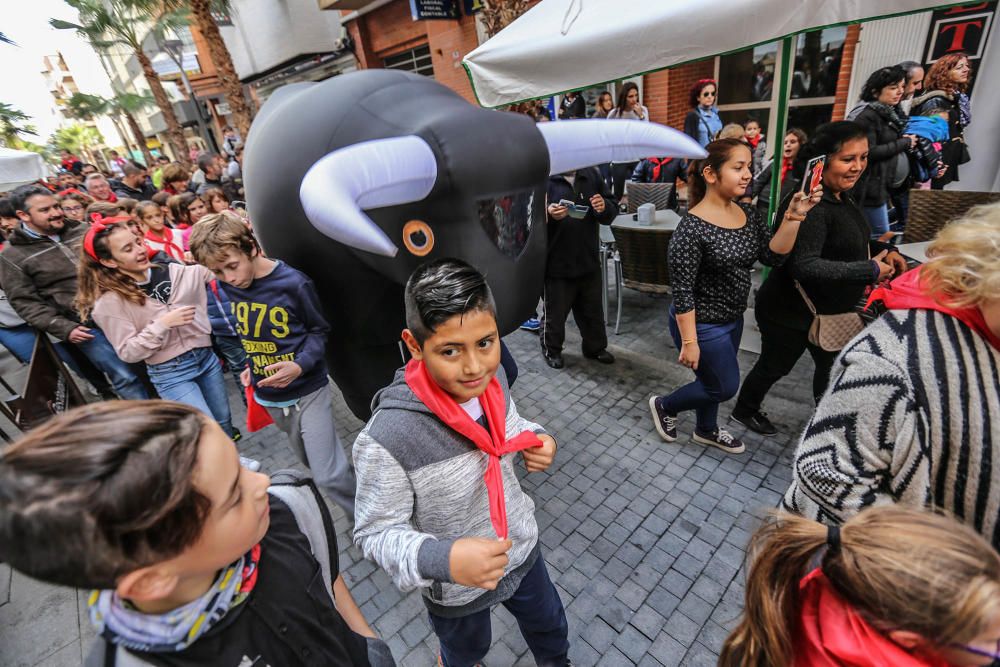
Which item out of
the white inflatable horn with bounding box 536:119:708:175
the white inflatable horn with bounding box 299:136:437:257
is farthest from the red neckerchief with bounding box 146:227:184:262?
the white inflatable horn with bounding box 536:119:708:175

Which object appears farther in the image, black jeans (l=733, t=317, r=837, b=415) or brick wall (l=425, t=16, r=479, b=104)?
brick wall (l=425, t=16, r=479, b=104)

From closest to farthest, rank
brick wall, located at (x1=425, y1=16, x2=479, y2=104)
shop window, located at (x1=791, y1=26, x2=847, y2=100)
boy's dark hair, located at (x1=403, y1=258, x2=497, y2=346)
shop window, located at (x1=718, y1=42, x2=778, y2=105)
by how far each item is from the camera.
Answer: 1. boy's dark hair, located at (x1=403, y1=258, x2=497, y2=346)
2. shop window, located at (x1=791, y1=26, x2=847, y2=100)
3. shop window, located at (x1=718, y1=42, x2=778, y2=105)
4. brick wall, located at (x1=425, y1=16, x2=479, y2=104)

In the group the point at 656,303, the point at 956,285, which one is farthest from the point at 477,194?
the point at 656,303

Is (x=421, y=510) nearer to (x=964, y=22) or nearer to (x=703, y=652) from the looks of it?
(x=703, y=652)

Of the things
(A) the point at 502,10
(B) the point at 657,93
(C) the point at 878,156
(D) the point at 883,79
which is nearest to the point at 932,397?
(C) the point at 878,156

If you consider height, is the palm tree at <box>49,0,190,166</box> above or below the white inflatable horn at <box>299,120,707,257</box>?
above

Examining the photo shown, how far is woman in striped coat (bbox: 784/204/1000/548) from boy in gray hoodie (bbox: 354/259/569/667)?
31.0 inches

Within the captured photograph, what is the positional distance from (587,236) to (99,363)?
3.77 meters

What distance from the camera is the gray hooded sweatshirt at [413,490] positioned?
1.16 meters

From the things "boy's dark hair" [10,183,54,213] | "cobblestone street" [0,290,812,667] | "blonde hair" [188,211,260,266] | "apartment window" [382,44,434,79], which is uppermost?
"apartment window" [382,44,434,79]

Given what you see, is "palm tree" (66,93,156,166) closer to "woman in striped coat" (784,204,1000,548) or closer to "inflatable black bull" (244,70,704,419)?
"inflatable black bull" (244,70,704,419)

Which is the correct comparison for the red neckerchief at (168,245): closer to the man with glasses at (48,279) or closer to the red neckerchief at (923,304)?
the man with glasses at (48,279)

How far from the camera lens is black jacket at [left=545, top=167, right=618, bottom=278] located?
3650mm

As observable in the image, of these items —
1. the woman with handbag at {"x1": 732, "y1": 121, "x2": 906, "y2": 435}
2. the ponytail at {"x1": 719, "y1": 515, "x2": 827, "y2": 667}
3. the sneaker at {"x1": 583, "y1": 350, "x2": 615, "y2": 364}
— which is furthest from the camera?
the sneaker at {"x1": 583, "y1": 350, "x2": 615, "y2": 364}
